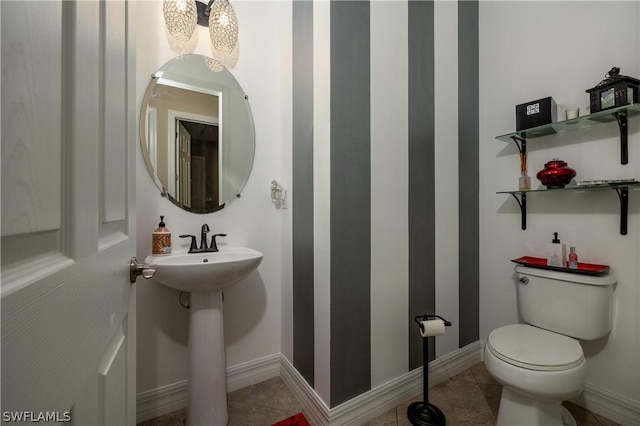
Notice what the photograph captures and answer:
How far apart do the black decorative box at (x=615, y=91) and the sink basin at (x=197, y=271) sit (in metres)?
1.88

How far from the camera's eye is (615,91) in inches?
51.1

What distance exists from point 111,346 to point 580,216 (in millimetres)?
2125

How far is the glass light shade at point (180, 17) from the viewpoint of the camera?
1.39m

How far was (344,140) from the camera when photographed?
1.31 meters

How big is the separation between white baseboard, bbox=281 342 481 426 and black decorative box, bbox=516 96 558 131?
149 centimetres

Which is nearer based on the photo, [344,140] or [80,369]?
[80,369]

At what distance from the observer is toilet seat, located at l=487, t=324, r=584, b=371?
108 cm

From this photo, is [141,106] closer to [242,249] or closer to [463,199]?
[242,249]

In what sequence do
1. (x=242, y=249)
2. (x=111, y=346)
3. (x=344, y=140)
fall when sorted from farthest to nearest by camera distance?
(x=242, y=249) < (x=344, y=140) < (x=111, y=346)

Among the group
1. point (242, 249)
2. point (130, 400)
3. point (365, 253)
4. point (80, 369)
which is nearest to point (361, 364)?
point (365, 253)

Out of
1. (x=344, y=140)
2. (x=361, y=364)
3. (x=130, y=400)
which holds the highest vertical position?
(x=344, y=140)

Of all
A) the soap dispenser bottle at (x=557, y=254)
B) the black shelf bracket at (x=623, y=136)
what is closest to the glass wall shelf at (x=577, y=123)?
the black shelf bracket at (x=623, y=136)

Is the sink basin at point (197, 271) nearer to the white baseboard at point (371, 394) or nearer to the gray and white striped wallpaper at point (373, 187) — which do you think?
the gray and white striped wallpaper at point (373, 187)

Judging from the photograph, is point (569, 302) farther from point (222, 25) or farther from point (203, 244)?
point (222, 25)
